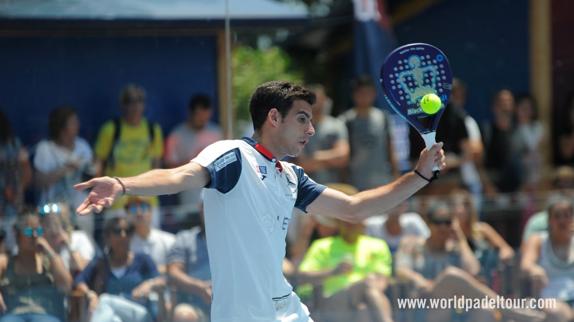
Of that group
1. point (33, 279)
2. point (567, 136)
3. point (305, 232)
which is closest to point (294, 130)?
point (33, 279)

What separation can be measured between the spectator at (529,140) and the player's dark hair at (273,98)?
4686 millimetres

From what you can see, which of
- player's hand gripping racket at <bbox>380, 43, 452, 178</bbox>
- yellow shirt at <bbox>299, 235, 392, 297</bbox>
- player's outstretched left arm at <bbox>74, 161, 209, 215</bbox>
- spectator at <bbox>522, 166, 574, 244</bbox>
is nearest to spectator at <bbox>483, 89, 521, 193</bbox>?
spectator at <bbox>522, 166, 574, 244</bbox>

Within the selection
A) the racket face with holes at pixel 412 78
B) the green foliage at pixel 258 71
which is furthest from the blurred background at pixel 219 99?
the green foliage at pixel 258 71

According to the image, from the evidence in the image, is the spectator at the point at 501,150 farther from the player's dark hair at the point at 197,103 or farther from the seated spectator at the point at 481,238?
the player's dark hair at the point at 197,103

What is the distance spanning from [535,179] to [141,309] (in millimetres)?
3797

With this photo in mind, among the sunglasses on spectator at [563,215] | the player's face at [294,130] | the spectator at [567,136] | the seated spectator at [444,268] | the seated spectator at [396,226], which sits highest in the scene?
the player's face at [294,130]

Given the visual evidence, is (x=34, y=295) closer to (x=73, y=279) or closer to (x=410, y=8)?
(x=73, y=279)

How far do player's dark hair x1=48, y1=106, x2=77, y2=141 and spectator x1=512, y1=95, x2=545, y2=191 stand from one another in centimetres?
377

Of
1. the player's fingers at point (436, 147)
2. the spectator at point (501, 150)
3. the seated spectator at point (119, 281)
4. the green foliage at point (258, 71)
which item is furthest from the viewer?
the green foliage at point (258, 71)

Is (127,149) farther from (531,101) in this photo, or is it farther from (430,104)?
(531,101)

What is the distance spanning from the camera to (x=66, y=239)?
681 cm

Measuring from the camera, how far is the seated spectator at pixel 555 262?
7.38 m

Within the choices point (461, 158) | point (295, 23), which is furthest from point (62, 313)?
point (461, 158)

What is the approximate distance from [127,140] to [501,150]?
10.7 ft
